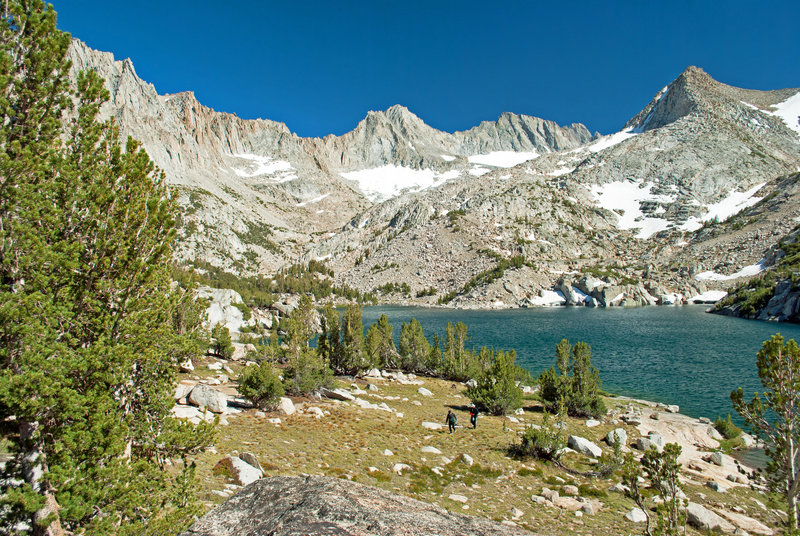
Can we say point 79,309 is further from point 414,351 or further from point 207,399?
point 414,351

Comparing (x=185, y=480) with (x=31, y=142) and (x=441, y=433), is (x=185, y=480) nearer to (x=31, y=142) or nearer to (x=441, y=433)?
(x=31, y=142)

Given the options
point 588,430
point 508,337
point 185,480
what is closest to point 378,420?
point 588,430

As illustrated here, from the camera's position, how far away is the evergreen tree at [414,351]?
138ft

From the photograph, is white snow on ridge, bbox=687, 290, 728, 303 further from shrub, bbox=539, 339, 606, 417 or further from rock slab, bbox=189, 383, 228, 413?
rock slab, bbox=189, 383, 228, 413

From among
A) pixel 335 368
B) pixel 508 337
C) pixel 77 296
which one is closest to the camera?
pixel 77 296

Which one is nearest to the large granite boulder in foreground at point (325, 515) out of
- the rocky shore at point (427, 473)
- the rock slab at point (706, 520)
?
the rocky shore at point (427, 473)

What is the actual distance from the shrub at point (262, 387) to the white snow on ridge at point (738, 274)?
155 meters

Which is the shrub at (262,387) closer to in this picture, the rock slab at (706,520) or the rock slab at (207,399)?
the rock slab at (207,399)

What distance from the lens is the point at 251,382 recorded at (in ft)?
61.2

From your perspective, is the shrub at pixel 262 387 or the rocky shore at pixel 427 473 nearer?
the rocky shore at pixel 427 473

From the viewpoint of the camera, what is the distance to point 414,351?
139ft

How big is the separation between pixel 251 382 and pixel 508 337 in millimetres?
55189

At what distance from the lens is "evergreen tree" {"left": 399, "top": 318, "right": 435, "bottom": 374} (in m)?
42.0

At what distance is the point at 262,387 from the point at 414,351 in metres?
25.7
